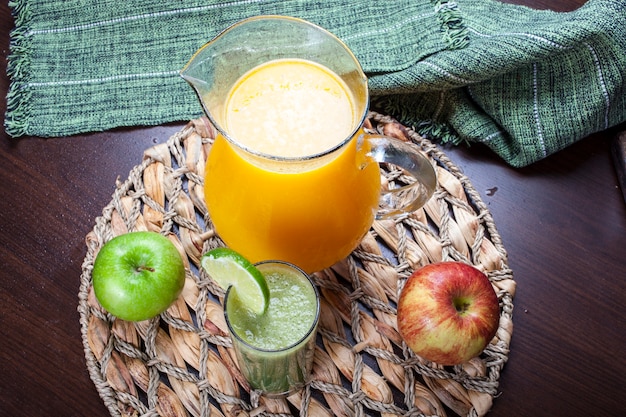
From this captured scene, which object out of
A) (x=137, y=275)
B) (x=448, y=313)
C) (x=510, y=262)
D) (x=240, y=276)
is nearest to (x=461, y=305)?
(x=448, y=313)

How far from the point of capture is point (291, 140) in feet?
2.64

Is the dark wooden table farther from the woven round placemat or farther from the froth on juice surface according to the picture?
the froth on juice surface

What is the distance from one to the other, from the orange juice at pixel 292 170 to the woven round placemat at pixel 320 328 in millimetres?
145

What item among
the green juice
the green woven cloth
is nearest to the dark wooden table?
the green woven cloth

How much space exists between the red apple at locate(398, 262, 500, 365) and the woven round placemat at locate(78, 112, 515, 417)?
54 millimetres

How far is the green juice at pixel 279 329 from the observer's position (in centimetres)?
84

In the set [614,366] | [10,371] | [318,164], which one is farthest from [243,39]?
[614,366]

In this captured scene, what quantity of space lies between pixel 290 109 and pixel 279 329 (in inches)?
11.6

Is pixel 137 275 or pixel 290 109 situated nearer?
pixel 290 109

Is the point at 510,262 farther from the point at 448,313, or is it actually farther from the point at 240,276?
the point at 240,276

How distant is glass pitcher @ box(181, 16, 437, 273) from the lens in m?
0.81

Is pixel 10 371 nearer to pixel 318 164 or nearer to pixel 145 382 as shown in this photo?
pixel 145 382

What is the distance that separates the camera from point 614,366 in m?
1.01

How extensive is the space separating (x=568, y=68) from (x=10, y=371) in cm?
104
